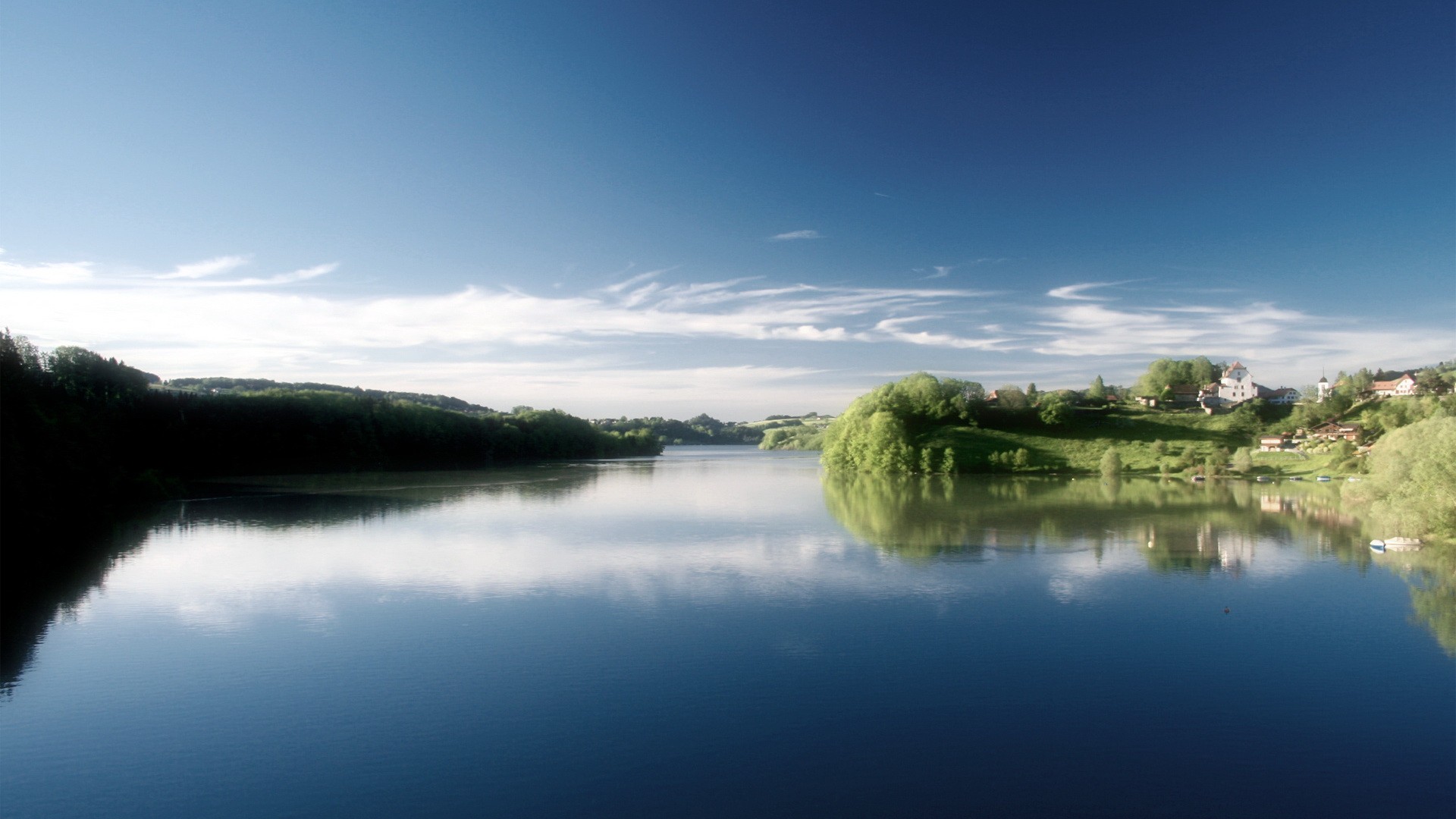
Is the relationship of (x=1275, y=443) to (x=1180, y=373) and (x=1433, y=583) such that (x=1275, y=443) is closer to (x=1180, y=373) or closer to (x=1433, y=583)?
(x=1180, y=373)

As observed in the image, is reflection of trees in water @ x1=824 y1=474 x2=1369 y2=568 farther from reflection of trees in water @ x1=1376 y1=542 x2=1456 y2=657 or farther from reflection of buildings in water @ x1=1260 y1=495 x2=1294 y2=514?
reflection of trees in water @ x1=1376 y1=542 x2=1456 y2=657

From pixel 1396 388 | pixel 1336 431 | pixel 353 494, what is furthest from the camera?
pixel 1396 388

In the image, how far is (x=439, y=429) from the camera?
8850 centimetres

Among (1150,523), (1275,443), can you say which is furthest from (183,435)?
(1275,443)

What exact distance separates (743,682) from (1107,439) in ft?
228

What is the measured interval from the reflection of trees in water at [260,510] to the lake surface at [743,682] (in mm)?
875

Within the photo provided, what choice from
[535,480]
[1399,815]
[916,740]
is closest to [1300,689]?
[1399,815]

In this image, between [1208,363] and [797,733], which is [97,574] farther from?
[1208,363]

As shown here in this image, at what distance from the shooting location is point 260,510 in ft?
125

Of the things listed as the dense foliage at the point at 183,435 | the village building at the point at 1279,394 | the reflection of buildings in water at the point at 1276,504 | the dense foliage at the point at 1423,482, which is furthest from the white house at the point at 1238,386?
the dense foliage at the point at 183,435

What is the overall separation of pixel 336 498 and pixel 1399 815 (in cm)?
4686

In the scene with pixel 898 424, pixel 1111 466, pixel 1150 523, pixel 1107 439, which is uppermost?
pixel 898 424

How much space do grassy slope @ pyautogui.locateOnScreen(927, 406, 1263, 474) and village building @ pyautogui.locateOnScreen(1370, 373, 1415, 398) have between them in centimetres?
1569

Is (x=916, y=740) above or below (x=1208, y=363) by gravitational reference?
below
